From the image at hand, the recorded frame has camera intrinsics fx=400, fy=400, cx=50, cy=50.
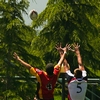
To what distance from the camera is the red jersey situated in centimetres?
607

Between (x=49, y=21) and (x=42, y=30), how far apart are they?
44cm

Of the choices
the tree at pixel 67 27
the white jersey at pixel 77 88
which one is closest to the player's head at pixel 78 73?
the white jersey at pixel 77 88

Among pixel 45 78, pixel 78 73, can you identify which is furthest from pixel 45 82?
pixel 78 73

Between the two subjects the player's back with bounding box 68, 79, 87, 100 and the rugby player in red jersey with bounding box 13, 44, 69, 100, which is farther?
the player's back with bounding box 68, 79, 87, 100

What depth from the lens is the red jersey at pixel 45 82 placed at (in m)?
6.07

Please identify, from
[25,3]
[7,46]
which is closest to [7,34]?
[7,46]

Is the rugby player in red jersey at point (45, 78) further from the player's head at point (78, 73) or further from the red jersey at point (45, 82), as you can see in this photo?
the player's head at point (78, 73)

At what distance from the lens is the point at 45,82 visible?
6074 millimetres

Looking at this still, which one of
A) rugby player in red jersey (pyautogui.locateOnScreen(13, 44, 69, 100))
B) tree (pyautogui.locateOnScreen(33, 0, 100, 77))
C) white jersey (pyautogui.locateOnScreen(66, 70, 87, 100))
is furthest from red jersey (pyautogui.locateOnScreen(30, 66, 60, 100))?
tree (pyautogui.locateOnScreen(33, 0, 100, 77))

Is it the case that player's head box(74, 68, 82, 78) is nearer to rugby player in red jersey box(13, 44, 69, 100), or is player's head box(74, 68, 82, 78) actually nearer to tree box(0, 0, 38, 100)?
rugby player in red jersey box(13, 44, 69, 100)

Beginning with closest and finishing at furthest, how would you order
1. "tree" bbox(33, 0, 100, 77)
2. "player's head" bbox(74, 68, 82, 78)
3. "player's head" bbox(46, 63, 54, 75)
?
1. "player's head" bbox(46, 63, 54, 75)
2. "player's head" bbox(74, 68, 82, 78)
3. "tree" bbox(33, 0, 100, 77)

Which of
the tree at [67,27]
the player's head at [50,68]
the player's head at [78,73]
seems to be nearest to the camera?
the player's head at [50,68]

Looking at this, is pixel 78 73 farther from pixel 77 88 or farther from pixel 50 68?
pixel 50 68

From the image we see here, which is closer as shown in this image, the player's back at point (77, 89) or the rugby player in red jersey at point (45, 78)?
the rugby player in red jersey at point (45, 78)
